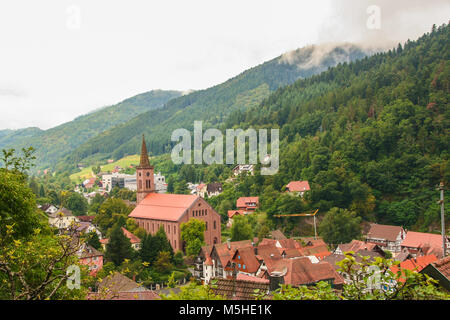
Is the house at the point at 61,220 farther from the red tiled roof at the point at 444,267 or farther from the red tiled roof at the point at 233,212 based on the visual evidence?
the red tiled roof at the point at 233,212

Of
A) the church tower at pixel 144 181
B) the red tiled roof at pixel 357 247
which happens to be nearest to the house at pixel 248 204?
the church tower at pixel 144 181

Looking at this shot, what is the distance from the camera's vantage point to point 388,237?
45500 millimetres

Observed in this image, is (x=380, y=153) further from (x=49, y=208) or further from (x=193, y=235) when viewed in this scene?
(x=49, y=208)

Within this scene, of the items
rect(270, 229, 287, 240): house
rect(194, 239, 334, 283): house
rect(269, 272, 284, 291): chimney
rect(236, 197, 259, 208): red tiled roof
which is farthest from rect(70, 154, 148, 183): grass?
rect(269, 272, 284, 291): chimney

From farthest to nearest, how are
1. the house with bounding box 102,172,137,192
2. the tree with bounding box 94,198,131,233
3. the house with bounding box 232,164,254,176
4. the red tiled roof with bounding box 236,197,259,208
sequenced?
the house with bounding box 102,172,137,192 < the house with bounding box 232,164,254,176 < the red tiled roof with bounding box 236,197,259,208 < the tree with bounding box 94,198,131,233

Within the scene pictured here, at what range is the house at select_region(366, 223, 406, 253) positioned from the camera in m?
45.1

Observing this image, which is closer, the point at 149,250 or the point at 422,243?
the point at 149,250

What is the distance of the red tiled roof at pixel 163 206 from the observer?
1852 inches

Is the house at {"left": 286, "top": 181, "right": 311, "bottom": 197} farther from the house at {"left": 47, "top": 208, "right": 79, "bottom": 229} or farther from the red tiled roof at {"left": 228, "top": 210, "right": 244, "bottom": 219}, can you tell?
the house at {"left": 47, "top": 208, "right": 79, "bottom": 229}

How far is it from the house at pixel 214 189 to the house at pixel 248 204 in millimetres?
13941

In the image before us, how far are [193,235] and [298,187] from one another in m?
22.3

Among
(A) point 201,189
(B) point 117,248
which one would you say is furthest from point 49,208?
(B) point 117,248

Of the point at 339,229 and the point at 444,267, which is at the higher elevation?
the point at 444,267
